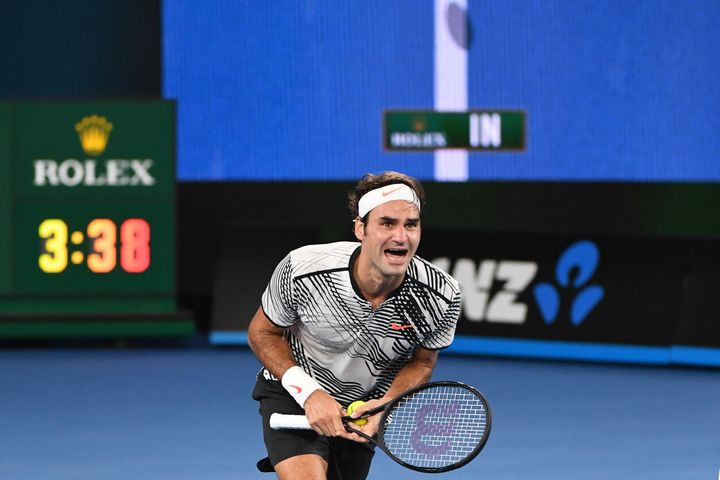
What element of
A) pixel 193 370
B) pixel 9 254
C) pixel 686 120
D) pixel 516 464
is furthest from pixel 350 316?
pixel 686 120

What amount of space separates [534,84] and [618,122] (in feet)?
2.27

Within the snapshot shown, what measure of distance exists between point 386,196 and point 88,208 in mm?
6401

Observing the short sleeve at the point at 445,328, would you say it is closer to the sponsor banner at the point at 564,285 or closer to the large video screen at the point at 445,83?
the sponsor banner at the point at 564,285

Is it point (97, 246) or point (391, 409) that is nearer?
point (391, 409)

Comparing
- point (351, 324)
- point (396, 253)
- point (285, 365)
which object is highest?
point (396, 253)

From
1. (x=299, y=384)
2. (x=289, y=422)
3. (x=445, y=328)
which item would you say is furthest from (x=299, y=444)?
(x=445, y=328)

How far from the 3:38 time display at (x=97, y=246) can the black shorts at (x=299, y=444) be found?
584 centimetres

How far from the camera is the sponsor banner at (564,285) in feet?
31.6

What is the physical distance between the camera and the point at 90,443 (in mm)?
7469

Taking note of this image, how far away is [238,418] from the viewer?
320 inches

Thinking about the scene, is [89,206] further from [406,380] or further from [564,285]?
[406,380]

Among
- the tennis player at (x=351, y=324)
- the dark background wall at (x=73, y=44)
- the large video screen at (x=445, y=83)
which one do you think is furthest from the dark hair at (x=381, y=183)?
the dark background wall at (x=73, y=44)

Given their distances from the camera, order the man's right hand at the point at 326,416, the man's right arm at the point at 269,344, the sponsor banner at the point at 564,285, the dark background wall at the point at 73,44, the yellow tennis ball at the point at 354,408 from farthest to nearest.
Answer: the dark background wall at the point at 73,44
the sponsor banner at the point at 564,285
the man's right arm at the point at 269,344
the yellow tennis ball at the point at 354,408
the man's right hand at the point at 326,416

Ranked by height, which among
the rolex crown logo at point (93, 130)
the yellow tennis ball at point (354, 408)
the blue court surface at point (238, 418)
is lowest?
the blue court surface at point (238, 418)
